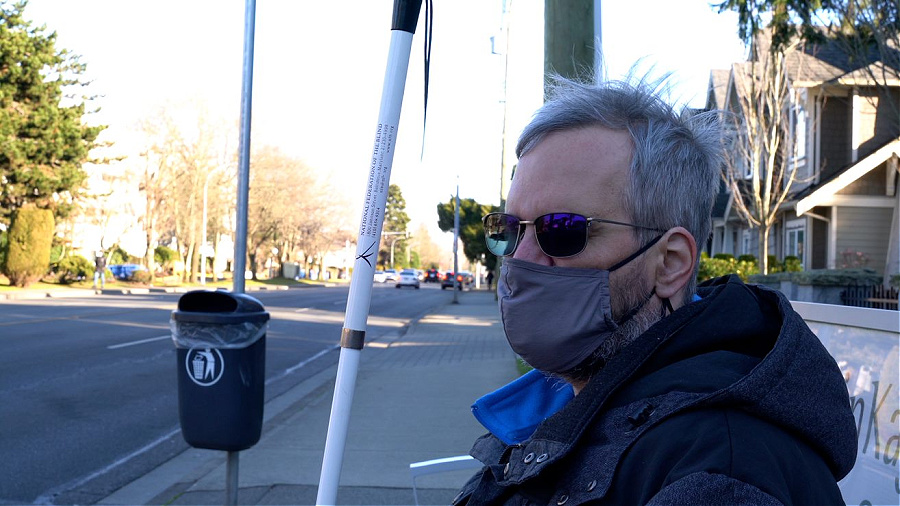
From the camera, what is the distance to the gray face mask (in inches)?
61.7

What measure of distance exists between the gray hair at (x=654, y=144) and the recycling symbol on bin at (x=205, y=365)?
3.97 meters

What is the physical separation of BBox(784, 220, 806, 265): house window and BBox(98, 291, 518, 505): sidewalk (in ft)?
32.4

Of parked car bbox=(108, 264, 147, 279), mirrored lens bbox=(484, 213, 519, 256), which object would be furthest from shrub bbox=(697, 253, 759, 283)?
parked car bbox=(108, 264, 147, 279)

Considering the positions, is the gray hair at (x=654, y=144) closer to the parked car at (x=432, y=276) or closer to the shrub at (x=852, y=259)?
the shrub at (x=852, y=259)

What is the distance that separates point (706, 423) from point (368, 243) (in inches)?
64.9

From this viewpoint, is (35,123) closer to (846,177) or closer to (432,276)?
(846,177)

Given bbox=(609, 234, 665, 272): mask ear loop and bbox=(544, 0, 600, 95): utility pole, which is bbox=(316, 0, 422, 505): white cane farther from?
bbox=(544, 0, 600, 95): utility pole

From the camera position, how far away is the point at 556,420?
1.39 m

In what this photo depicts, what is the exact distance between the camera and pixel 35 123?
3647cm

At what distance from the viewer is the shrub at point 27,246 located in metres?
36.7

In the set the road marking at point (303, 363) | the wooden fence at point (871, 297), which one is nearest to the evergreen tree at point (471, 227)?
the road marking at point (303, 363)


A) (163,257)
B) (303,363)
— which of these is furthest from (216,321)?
(163,257)

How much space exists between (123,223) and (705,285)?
6890 centimetres

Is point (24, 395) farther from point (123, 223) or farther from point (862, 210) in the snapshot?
point (123, 223)
